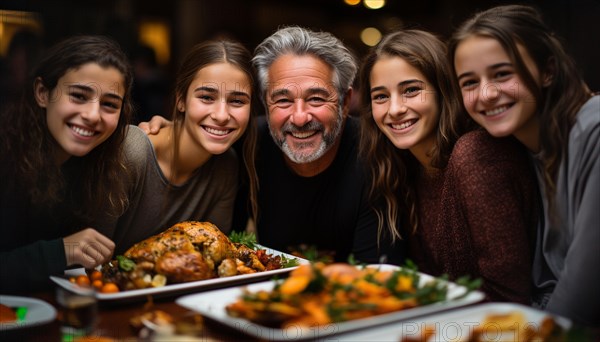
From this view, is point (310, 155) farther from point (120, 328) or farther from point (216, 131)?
point (120, 328)

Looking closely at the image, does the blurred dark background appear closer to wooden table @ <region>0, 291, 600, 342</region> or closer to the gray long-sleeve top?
the gray long-sleeve top

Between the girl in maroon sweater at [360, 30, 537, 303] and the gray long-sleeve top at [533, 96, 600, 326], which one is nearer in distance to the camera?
the gray long-sleeve top at [533, 96, 600, 326]

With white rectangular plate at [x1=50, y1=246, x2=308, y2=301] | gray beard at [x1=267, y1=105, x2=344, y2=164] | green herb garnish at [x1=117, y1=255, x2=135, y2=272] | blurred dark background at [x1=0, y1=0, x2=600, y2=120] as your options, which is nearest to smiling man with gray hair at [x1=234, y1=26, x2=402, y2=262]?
gray beard at [x1=267, y1=105, x2=344, y2=164]

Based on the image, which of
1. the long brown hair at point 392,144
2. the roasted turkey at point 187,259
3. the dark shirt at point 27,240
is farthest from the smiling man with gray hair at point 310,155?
the dark shirt at point 27,240

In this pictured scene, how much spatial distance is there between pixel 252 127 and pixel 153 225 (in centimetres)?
59

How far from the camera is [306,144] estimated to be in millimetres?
2711

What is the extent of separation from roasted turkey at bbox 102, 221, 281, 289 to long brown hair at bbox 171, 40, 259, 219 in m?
0.62

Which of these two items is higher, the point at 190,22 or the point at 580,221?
the point at 190,22

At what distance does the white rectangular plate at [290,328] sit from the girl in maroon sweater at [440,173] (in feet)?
1.42

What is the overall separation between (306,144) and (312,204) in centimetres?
30

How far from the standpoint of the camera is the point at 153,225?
2.64 metres

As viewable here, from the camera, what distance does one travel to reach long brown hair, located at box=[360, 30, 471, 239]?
2434mm

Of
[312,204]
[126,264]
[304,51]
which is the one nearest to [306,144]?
[312,204]

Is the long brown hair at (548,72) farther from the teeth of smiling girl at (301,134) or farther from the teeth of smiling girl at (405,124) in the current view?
the teeth of smiling girl at (301,134)
